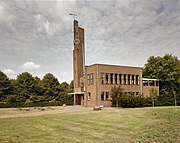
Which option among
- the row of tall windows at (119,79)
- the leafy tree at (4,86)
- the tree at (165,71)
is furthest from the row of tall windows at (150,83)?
the leafy tree at (4,86)

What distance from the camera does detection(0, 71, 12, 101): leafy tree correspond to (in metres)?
53.6

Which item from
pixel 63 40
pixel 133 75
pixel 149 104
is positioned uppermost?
pixel 63 40

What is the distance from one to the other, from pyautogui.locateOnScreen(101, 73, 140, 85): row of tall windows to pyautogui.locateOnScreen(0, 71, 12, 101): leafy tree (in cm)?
2999

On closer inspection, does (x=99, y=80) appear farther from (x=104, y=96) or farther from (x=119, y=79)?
(x=119, y=79)

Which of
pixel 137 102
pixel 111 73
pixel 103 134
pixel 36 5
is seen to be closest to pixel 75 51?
pixel 111 73

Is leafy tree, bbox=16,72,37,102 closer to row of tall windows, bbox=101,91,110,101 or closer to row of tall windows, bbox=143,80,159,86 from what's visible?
row of tall windows, bbox=101,91,110,101

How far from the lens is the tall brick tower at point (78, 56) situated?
44.3 meters

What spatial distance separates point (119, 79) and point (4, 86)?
32.5 meters

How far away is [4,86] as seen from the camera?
181 feet

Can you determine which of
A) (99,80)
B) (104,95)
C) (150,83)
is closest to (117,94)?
(104,95)

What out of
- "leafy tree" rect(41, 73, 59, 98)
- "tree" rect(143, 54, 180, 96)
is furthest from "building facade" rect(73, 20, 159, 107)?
"leafy tree" rect(41, 73, 59, 98)

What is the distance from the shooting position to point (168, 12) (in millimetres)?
23766

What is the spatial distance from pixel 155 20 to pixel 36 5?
14.9 meters

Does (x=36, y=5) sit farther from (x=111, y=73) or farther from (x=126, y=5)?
(x=111, y=73)
